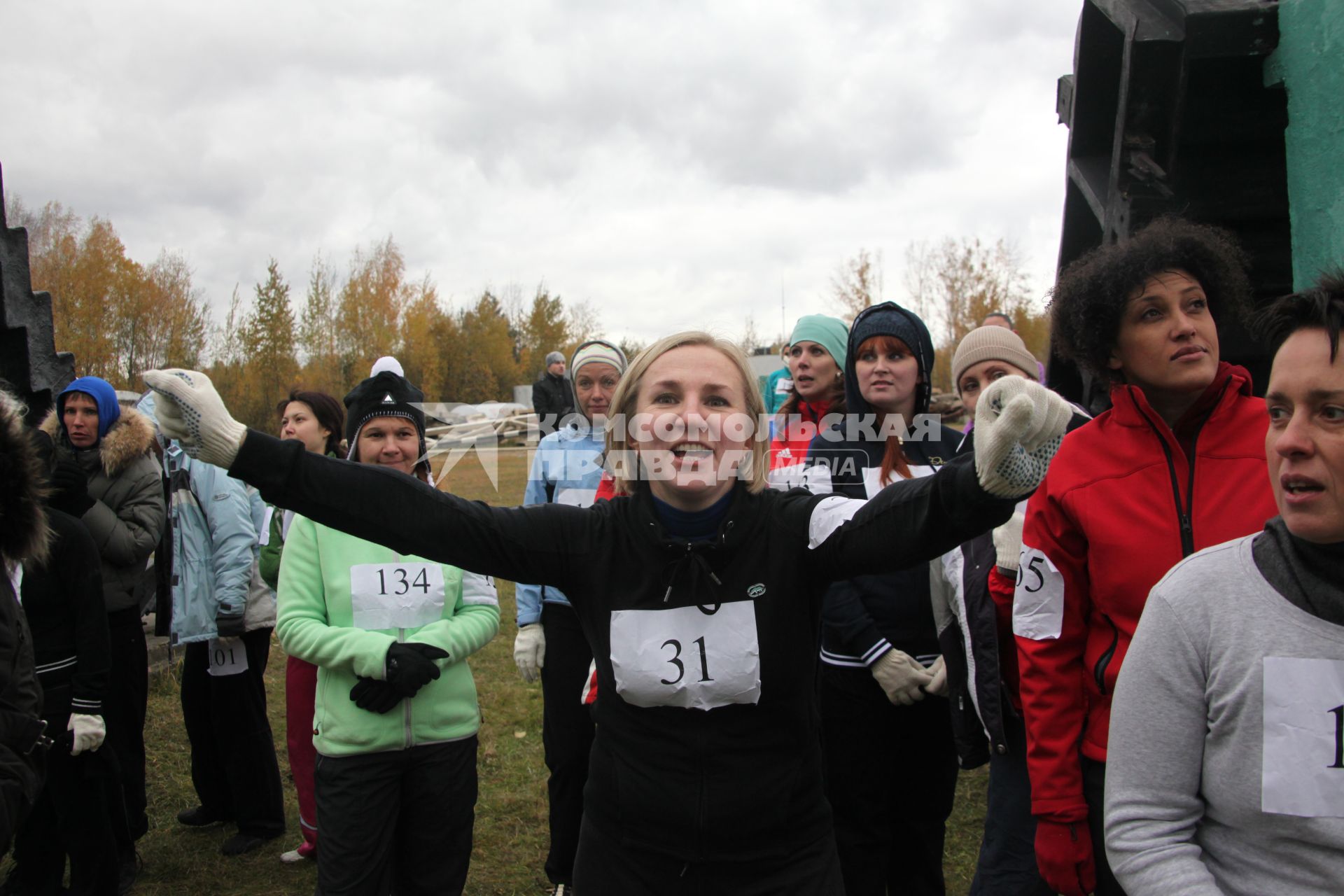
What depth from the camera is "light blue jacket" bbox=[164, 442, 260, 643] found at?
4297 millimetres

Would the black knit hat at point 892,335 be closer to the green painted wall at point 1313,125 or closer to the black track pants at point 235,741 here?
the green painted wall at point 1313,125

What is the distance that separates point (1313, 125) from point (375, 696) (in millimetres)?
3483

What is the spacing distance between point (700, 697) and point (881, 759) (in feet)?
4.96

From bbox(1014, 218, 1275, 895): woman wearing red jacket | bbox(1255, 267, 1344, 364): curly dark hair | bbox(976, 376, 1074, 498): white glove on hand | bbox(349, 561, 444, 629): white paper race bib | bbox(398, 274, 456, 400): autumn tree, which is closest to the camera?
bbox(976, 376, 1074, 498): white glove on hand

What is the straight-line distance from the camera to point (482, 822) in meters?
4.45

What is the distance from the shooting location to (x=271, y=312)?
28703 mm

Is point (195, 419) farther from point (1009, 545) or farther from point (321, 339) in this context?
point (321, 339)

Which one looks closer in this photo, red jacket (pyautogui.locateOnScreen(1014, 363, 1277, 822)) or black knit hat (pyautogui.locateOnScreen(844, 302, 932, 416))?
red jacket (pyautogui.locateOnScreen(1014, 363, 1277, 822))

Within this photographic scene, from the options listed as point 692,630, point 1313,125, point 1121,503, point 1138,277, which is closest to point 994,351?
A: point 1313,125

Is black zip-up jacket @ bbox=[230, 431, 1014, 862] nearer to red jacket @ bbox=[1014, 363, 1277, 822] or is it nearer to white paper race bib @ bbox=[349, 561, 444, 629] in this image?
red jacket @ bbox=[1014, 363, 1277, 822]

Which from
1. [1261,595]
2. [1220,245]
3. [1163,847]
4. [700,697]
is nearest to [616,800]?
[700,697]

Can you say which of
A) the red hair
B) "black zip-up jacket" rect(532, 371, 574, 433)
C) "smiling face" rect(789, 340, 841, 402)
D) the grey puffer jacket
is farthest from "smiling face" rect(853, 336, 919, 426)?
"black zip-up jacket" rect(532, 371, 574, 433)

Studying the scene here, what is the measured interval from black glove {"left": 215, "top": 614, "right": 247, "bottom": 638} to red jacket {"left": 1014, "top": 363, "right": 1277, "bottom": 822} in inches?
144

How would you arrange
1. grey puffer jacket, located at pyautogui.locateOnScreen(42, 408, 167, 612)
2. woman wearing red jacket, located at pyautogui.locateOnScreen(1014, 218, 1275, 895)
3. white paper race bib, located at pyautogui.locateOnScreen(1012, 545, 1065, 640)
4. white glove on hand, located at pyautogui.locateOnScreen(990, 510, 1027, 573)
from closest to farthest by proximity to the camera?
woman wearing red jacket, located at pyautogui.locateOnScreen(1014, 218, 1275, 895)
white paper race bib, located at pyautogui.locateOnScreen(1012, 545, 1065, 640)
white glove on hand, located at pyautogui.locateOnScreen(990, 510, 1027, 573)
grey puffer jacket, located at pyautogui.locateOnScreen(42, 408, 167, 612)
